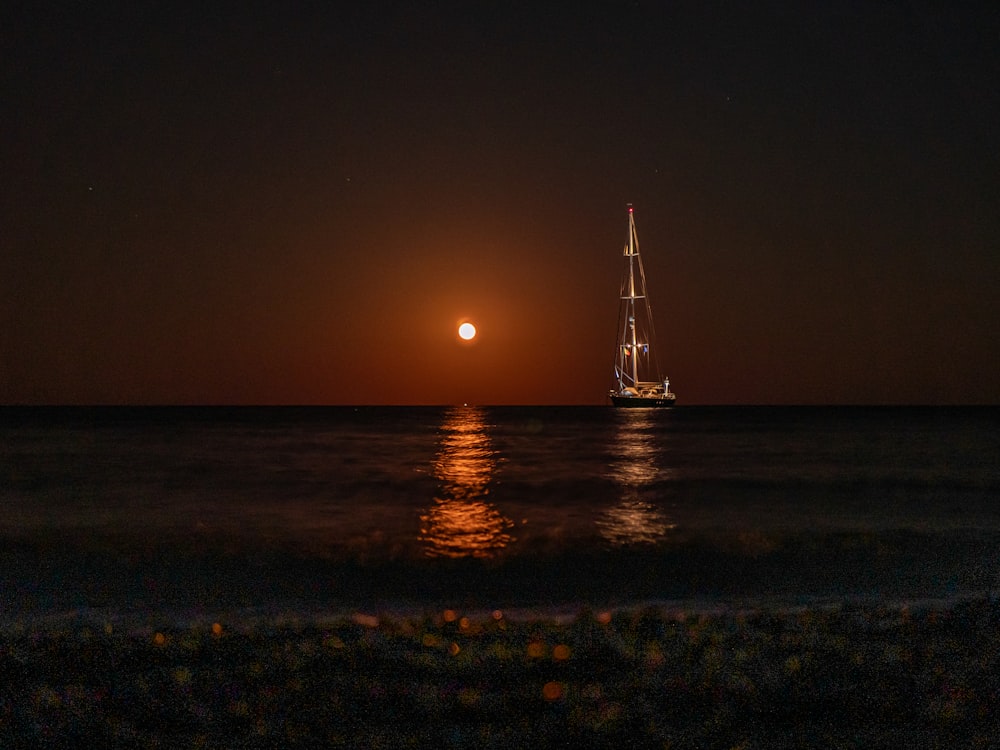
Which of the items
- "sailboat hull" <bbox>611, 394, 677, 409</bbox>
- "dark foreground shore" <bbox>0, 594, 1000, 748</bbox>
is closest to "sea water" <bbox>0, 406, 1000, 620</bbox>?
"dark foreground shore" <bbox>0, 594, 1000, 748</bbox>

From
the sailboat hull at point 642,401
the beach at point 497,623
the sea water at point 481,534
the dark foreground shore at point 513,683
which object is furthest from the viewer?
the sailboat hull at point 642,401

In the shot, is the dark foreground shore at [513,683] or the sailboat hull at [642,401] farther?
the sailboat hull at [642,401]

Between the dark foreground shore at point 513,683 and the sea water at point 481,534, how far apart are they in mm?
2933

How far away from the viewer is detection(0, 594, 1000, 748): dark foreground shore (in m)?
5.72

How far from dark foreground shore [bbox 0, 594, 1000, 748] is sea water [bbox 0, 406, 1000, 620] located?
2.93 m

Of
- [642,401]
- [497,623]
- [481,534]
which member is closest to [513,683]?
[497,623]

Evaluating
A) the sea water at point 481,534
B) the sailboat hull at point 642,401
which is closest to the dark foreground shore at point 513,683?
the sea water at point 481,534

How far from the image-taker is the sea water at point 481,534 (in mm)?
11688

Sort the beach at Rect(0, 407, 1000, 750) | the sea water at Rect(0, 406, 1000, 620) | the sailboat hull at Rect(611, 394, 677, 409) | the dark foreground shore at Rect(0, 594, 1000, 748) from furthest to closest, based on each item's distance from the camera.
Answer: the sailboat hull at Rect(611, 394, 677, 409)
the sea water at Rect(0, 406, 1000, 620)
the beach at Rect(0, 407, 1000, 750)
the dark foreground shore at Rect(0, 594, 1000, 748)

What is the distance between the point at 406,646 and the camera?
7.29m

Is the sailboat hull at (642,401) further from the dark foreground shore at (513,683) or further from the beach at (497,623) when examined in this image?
the dark foreground shore at (513,683)

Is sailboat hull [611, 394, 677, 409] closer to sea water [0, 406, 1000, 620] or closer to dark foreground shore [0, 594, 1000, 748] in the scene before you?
sea water [0, 406, 1000, 620]

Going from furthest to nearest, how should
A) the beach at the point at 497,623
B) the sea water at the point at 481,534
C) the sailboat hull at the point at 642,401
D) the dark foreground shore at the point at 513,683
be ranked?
the sailboat hull at the point at 642,401, the sea water at the point at 481,534, the beach at the point at 497,623, the dark foreground shore at the point at 513,683

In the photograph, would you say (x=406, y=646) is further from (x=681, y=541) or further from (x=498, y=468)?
(x=498, y=468)
